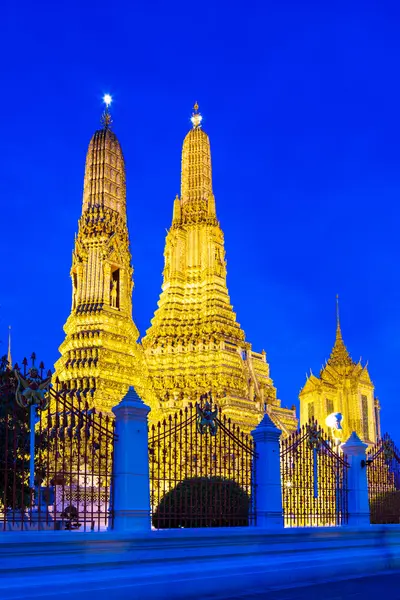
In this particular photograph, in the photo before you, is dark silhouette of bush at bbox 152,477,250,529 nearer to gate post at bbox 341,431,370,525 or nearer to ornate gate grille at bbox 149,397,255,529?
ornate gate grille at bbox 149,397,255,529

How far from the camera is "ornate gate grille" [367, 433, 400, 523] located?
1784cm

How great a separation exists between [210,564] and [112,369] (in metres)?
25.9

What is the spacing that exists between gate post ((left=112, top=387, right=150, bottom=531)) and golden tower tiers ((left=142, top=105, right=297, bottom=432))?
30.0m

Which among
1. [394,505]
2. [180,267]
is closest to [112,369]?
[180,267]

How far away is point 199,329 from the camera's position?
48.8 metres

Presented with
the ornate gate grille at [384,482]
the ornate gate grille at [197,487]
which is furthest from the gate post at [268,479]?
the ornate gate grille at [384,482]

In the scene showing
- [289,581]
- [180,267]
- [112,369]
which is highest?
[180,267]

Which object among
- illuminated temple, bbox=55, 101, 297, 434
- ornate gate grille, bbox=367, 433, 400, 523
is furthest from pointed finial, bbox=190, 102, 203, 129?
ornate gate grille, bbox=367, 433, 400, 523

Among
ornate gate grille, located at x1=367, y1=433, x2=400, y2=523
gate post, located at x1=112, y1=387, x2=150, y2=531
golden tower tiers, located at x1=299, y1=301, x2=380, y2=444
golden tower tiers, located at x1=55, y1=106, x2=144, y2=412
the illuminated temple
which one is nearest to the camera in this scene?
gate post, located at x1=112, y1=387, x2=150, y2=531

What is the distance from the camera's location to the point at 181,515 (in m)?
12.7

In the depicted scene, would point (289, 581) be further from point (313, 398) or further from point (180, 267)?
point (313, 398)

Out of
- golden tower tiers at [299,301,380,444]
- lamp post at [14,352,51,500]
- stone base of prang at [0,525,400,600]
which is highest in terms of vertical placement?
golden tower tiers at [299,301,380,444]

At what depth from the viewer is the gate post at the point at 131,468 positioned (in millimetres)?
11508

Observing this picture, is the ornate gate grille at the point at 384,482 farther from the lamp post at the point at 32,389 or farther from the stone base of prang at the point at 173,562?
the lamp post at the point at 32,389
